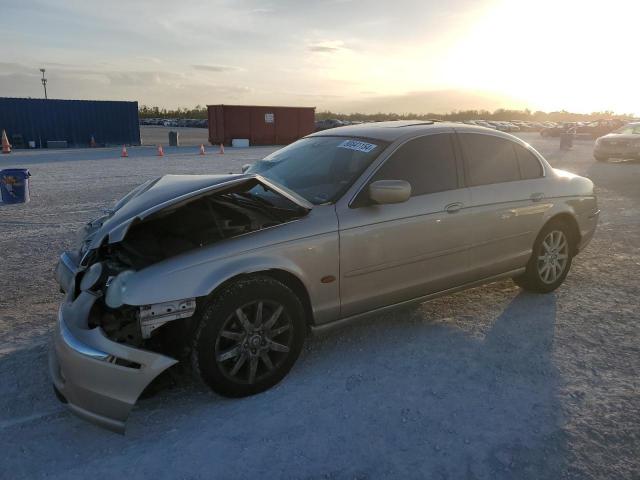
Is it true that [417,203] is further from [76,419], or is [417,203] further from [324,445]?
[76,419]

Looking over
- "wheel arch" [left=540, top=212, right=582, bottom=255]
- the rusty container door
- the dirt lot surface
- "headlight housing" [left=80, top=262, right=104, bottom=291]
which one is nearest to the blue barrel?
the dirt lot surface

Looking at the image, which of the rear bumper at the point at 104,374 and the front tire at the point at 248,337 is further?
the front tire at the point at 248,337

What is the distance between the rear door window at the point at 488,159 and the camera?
4.14m

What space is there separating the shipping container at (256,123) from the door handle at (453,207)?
82.2 feet

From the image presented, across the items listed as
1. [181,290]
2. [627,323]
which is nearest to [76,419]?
[181,290]

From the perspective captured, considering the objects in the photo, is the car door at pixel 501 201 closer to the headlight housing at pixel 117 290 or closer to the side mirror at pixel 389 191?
the side mirror at pixel 389 191

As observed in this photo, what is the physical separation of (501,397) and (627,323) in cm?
185

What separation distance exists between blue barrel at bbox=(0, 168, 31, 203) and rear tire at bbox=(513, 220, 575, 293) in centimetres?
900

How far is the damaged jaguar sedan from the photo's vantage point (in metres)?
2.71

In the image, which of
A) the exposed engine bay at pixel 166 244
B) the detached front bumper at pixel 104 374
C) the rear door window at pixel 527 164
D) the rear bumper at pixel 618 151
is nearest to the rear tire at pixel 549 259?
the rear door window at pixel 527 164

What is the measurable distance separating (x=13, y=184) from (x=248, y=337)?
27.8 ft

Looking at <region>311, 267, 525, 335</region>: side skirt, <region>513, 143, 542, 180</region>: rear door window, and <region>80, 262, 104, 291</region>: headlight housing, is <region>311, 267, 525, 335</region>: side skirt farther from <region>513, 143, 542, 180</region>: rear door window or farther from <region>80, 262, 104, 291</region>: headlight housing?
<region>80, 262, 104, 291</region>: headlight housing

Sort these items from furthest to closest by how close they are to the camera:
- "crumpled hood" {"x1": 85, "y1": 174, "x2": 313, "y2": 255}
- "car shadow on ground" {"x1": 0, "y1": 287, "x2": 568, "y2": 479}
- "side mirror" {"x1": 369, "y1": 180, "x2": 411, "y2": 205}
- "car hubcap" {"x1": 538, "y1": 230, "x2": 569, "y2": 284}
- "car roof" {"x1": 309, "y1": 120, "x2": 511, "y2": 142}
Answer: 1. "car hubcap" {"x1": 538, "y1": 230, "x2": 569, "y2": 284}
2. "car roof" {"x1": 309, "y1": 120, "x2": 511, "y2": 142}
3. "side mirror" {"x1": 369, "y1": 180, "x2": 411, "y2": 205}
4. "crumpled hood" {"x1": 85, "y1": 174, "x2": 313, "y2": 255}
5. "car shadow on ground" {"x1": 0, "y1": 287, "x2": 568, "y2": 479}

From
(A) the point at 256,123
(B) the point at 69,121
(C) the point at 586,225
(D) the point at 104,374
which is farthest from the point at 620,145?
(B) the point at 69,121
